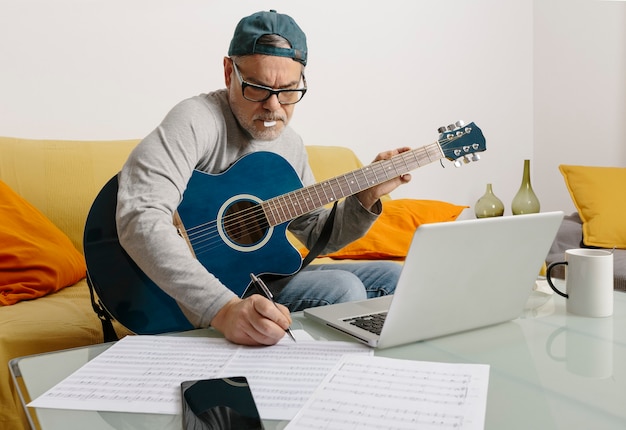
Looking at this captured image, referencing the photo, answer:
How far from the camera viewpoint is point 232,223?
4.35 feet

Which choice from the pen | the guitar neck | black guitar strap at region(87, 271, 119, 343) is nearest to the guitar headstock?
the guitar neck

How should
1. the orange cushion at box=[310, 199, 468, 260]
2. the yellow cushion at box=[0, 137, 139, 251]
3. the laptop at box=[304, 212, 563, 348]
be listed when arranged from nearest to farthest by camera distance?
1. the laptop at box=[304, 212, 563, 348]
2. the yellow cushion at box=[0, 137, 139, 251]
3. the orange cushion at box=[310, 199, 468, 260]

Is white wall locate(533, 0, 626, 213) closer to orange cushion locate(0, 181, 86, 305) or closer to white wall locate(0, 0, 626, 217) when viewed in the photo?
white wall locate(0, 0, 626, 217)

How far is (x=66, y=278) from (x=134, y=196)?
2.38 feet

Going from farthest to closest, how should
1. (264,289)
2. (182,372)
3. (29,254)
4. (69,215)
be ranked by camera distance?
(69,215) → (29,254) → (264,289) → (182,372)

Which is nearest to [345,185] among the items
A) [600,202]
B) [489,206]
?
[600,202]

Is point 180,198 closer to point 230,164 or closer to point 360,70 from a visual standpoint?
point 230,164

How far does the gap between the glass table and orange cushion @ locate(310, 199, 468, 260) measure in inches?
40.1

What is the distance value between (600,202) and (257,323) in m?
2.12

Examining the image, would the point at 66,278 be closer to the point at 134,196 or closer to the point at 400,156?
the point at 134,196

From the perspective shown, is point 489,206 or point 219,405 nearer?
point 219,405

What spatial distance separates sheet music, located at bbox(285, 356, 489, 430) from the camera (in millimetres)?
600

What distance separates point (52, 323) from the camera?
137cm

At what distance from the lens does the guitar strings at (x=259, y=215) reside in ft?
4.24
